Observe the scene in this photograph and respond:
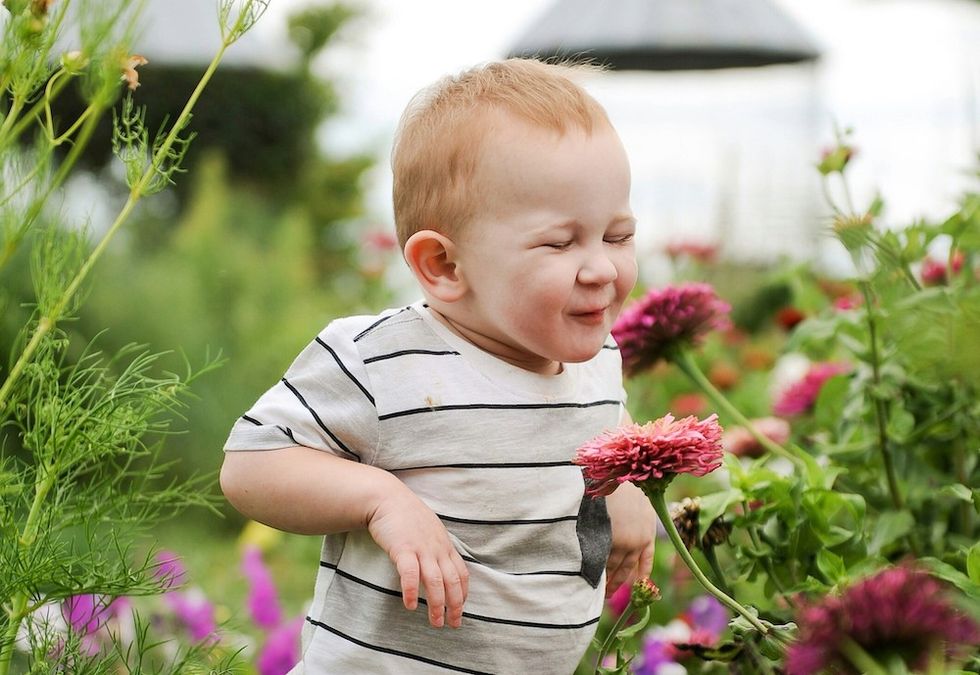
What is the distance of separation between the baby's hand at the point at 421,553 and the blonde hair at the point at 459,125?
0.87 feet

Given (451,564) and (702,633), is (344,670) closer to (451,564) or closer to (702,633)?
(451,564)

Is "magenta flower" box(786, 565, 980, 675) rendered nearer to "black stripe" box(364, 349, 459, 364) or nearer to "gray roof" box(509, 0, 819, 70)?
"black stripe" box(364, 349, 459, 364)

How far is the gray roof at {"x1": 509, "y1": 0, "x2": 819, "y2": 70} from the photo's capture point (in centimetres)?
876

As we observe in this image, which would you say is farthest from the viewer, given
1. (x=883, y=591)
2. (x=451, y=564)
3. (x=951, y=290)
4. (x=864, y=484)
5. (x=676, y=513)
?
(x=864, y=484)

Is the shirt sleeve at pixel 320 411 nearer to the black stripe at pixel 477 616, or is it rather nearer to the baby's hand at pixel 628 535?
the black stripe at pixel 477 616

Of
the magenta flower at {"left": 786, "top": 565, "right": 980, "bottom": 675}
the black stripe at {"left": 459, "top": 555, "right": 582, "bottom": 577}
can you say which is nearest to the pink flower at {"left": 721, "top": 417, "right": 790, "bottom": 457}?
the black stripe at {"left": 459, "top": 555, "right": 582, "bottom": 577}

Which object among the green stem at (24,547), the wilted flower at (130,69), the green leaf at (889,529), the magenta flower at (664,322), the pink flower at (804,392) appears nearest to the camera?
the wilted flower at (130,69)

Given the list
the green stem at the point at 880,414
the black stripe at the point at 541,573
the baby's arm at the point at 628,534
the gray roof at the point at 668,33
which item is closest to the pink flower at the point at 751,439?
the green stem at the point at 880,414

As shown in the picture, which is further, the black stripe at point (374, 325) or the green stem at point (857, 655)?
the black stripe at point (374, 325)

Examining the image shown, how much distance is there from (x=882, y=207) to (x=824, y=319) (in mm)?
188

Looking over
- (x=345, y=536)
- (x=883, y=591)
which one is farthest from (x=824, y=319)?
(x=883, y=591)

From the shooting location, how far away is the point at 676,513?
1307mm

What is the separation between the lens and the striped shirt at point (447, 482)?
3.79 ft

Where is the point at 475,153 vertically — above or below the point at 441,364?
above
